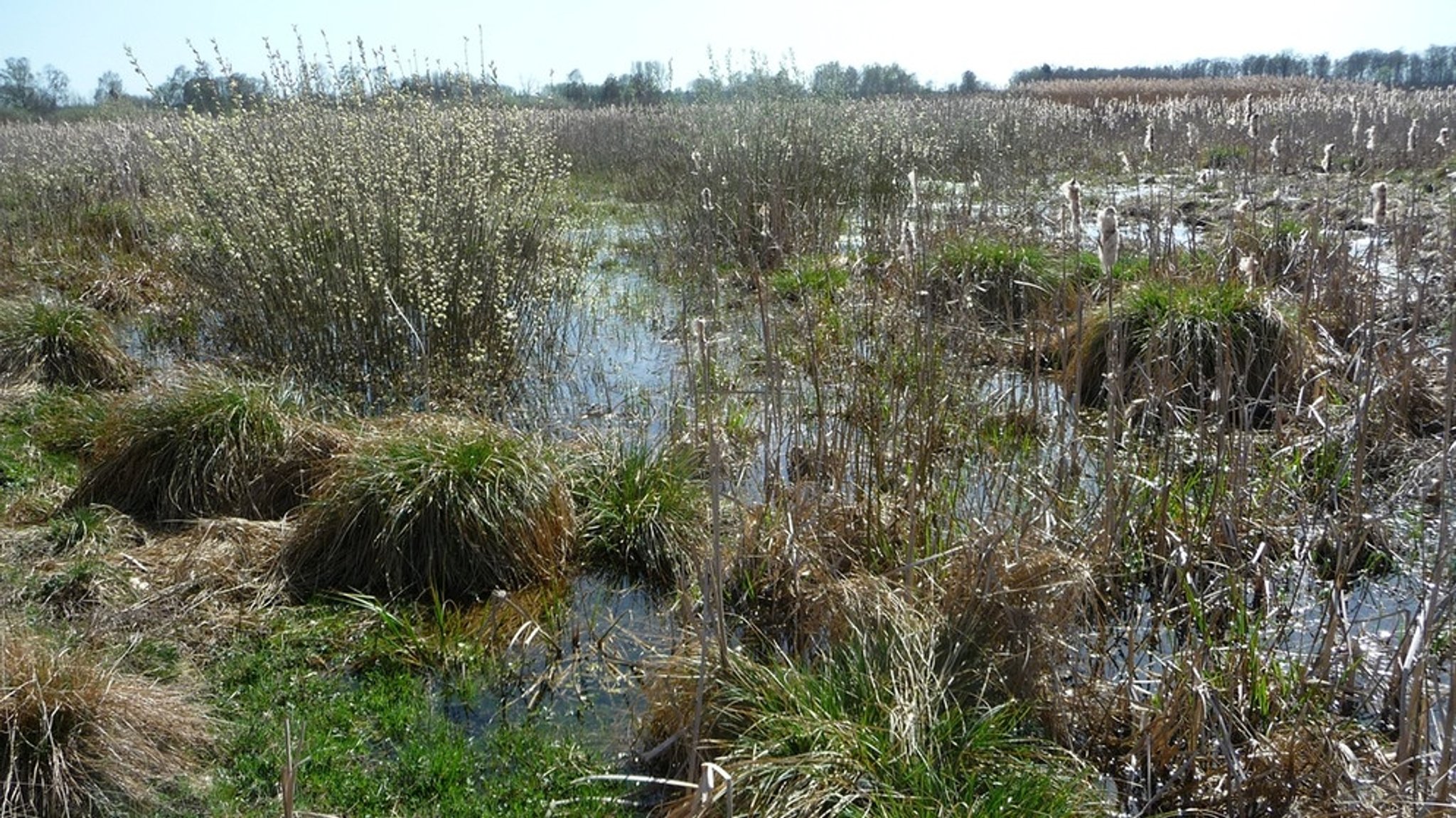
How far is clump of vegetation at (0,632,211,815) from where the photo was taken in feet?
8.81

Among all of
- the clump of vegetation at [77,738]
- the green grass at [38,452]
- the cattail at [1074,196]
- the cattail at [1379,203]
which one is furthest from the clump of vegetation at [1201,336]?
the green grass at [38,452]

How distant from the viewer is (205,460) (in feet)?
15.5

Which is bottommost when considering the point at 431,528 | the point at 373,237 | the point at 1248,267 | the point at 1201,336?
the point at 431,528

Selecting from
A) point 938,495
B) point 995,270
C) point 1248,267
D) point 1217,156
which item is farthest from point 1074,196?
point 1217,156

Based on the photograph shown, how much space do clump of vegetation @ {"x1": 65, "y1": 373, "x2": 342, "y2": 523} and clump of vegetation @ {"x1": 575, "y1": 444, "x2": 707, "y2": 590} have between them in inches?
49.6

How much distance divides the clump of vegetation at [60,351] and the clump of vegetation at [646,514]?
12.4ft

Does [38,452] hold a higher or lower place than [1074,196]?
lower

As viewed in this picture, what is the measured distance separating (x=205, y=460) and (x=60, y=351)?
262cm

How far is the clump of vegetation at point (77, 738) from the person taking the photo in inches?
106

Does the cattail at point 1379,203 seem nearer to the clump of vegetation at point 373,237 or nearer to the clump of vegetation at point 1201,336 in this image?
the clump of vegetation at point 1201,336

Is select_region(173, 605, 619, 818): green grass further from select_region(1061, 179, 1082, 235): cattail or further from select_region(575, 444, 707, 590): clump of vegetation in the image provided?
select_region(1061, 179, 1082, 235): cattail

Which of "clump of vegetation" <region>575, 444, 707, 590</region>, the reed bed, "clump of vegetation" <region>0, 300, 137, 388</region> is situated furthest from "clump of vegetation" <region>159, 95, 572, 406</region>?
"clump of vegetation" <region>575, 444, 707, 590</region>

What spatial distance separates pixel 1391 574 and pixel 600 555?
2.97 metres

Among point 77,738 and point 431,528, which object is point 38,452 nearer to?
point 431,528
